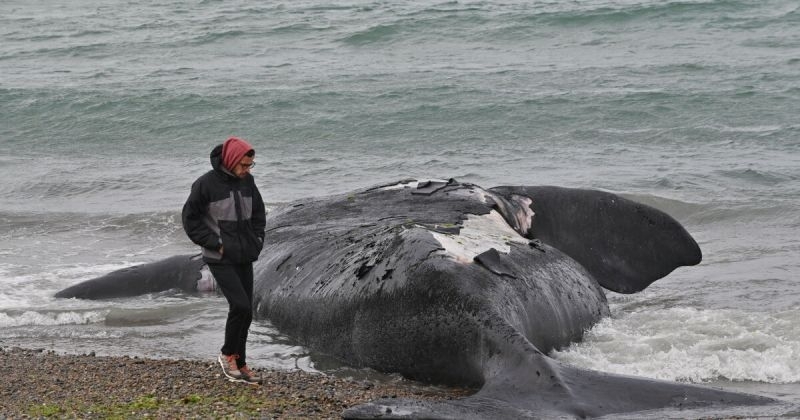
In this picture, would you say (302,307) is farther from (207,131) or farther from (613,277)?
(207,131)

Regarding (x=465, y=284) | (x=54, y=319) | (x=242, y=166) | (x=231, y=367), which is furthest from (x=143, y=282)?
(x=465, y=284)

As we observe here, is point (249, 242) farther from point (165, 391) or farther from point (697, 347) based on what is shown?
point (697, 347)

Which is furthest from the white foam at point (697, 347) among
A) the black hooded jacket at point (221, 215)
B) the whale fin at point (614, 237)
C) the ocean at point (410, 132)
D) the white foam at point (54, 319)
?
the white foam at point (54, 319)

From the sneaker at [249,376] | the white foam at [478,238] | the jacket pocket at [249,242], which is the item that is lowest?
the sneaker at [249,376]

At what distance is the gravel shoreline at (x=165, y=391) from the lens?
6.97 metres

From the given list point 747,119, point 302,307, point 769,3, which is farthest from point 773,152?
point 769,3

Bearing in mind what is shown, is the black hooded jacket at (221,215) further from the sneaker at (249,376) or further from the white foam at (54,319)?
the white foam at (54,319)

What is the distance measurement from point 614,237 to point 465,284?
10.4 ft

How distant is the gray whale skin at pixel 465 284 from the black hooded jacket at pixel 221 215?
3.62ft

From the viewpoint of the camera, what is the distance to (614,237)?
34.9 feet

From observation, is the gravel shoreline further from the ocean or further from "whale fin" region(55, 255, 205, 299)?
"whale fin" region(55, 255, 205, 299)

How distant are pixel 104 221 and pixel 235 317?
891 centimetres

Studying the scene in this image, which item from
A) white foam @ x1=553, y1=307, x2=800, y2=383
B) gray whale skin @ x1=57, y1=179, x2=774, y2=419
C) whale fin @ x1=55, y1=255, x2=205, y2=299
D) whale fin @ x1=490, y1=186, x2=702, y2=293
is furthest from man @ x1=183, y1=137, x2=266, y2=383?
whale fin @ x1=490, y1=186, x2=702, y2=293

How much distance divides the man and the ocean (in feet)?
3.25
